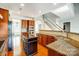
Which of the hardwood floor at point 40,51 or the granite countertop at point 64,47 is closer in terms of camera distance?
the granite countertop at point 64,47

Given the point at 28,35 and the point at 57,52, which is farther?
the point at 28,35

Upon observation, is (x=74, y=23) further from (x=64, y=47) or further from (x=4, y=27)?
(x=4, y=27)

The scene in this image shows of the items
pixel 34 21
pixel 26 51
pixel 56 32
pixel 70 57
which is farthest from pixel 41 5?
pixel 70 57

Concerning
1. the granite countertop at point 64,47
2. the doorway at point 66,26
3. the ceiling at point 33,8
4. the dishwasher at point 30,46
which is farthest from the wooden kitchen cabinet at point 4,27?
the doorway at point 66,26

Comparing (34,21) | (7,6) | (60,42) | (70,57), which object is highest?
(7,6)

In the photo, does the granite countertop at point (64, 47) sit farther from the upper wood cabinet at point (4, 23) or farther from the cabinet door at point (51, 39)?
the upper wood cabinet at point (4, 23)

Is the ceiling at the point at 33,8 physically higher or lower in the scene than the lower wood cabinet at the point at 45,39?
higher

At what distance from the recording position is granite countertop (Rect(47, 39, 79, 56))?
8.14ft

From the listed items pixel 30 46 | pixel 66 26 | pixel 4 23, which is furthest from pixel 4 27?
pixel 66 26

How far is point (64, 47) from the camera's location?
2.54 m

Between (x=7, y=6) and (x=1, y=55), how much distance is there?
936mm

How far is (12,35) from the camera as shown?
2559 mm

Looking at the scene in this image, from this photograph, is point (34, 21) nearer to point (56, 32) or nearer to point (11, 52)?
point (56, 32)

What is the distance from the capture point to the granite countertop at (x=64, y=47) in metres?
2.48
